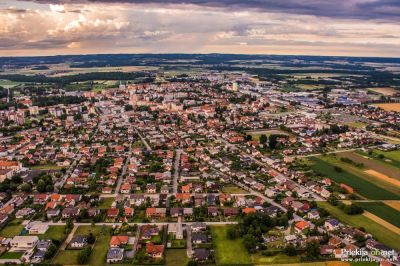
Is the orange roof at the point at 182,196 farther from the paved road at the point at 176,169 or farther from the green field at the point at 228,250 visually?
the green field at the point at 228,250

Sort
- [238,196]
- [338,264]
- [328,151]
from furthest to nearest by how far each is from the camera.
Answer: [328,151], [238,196], [338,264]

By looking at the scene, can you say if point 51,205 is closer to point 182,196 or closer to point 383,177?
point 182,196

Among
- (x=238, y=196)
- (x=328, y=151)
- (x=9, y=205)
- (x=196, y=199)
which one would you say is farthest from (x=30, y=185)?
(x=328, y=151)

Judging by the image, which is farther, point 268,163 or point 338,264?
point 268,163

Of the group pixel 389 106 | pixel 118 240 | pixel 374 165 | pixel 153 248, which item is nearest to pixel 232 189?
pixel 153 248

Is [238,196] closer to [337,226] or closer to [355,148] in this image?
[337,226]

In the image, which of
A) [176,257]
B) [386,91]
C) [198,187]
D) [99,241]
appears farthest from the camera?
[386,91]
